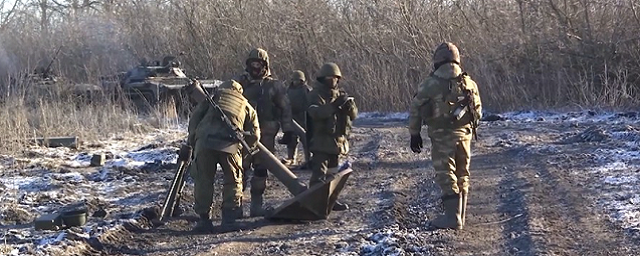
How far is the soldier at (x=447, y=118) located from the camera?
7.17 meters

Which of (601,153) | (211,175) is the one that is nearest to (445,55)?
(211,175)

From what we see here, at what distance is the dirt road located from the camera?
6.69 metres

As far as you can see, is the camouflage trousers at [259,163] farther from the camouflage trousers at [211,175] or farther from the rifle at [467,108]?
the rifle at [467,108]

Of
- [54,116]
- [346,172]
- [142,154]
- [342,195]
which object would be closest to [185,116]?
[54,116]

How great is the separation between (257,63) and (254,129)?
1112mm

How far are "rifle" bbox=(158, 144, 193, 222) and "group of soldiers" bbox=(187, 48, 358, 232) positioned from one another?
1.55ft

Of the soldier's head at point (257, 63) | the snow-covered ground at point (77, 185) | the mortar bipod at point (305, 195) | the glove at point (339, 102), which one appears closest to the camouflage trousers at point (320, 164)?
the mortar bipod at point (305, 195)

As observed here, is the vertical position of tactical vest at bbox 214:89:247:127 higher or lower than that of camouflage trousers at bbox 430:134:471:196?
higher

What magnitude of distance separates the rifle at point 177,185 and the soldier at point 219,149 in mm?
472

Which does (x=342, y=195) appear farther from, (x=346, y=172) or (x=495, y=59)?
(x=495, y=59)

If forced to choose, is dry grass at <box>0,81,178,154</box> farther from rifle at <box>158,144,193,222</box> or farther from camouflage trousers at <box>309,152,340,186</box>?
camouflage trousers at <box>309,152,340,186</box>

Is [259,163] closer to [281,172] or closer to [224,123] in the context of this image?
[281,172]

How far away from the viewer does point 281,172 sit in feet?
25.9

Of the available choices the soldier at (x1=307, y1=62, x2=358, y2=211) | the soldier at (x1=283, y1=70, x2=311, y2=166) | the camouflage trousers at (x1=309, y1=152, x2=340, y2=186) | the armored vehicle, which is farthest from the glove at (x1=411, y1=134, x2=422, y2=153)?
the armored vehicle
